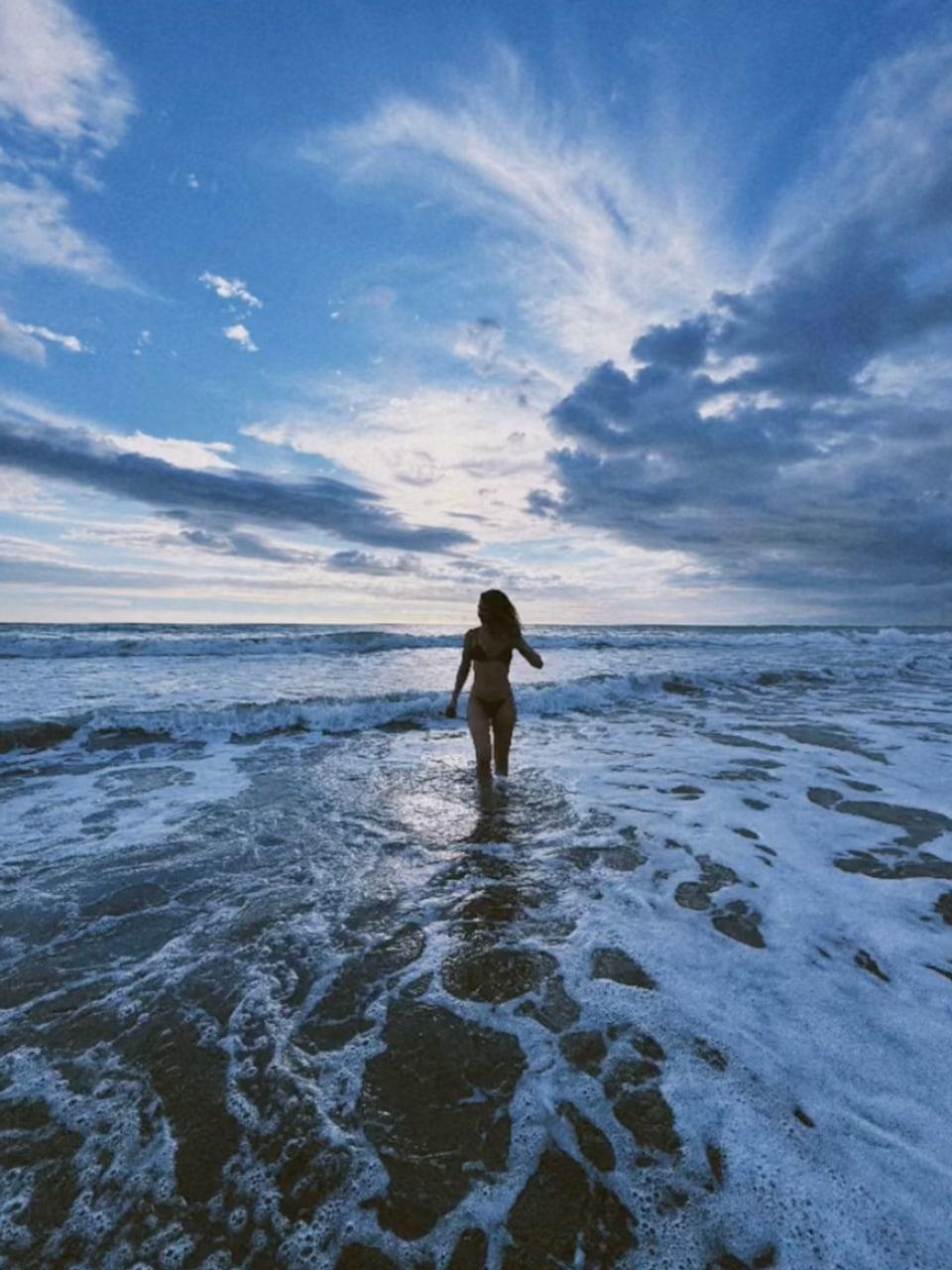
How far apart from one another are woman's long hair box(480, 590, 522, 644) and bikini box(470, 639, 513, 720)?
0.22 meters

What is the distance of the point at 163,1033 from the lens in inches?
115

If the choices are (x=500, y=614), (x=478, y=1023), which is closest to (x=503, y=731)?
(x=500, y=614)

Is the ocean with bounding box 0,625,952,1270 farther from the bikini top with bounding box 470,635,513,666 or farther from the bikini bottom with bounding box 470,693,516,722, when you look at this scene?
the bikini top with bounding box 470,635,513,666

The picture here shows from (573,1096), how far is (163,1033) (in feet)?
6.57

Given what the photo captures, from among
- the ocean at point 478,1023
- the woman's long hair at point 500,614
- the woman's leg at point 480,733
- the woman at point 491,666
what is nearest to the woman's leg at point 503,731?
the woman at point 491,666

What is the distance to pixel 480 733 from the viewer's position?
22.7ft

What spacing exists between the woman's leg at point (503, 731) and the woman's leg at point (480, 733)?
0.16 meters

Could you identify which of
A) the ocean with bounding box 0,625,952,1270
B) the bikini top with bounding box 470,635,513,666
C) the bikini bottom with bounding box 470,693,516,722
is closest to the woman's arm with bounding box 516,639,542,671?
the bikini top with bounding box 470,635,513,666

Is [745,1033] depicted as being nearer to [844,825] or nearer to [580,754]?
[844,825]

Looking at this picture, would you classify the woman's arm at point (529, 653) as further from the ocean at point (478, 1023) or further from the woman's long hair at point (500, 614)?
the ocean at point (478, 1023)

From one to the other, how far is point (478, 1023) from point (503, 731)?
165 inches

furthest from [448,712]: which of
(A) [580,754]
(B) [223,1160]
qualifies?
(B) [223,1160]

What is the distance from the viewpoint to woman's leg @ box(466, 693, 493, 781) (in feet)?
22.4

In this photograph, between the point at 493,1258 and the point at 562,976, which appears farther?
the point at 562,976
